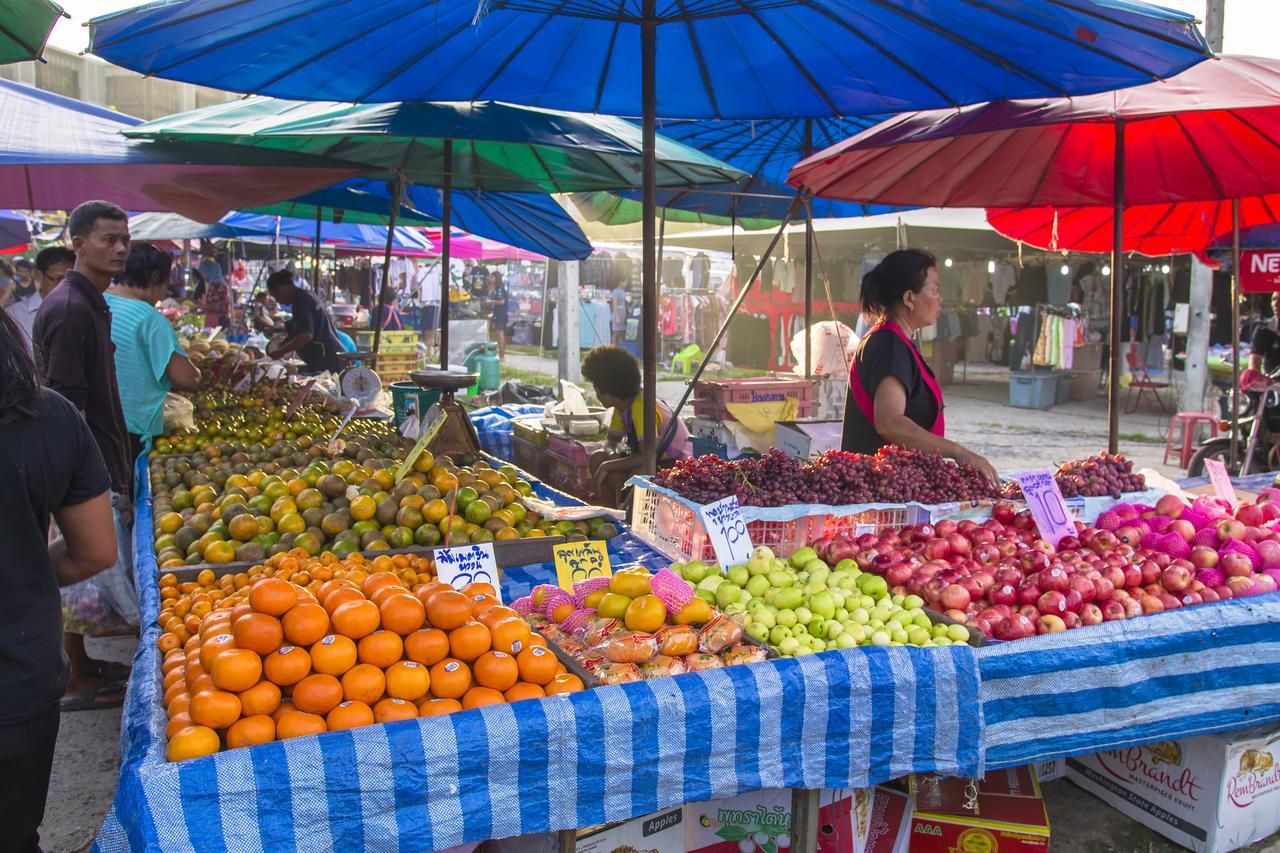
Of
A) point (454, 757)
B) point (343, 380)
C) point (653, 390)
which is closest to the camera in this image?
point (454, 757)

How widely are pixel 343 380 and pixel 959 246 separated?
10.6 metres

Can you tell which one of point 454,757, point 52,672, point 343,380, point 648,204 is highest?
point 648,204

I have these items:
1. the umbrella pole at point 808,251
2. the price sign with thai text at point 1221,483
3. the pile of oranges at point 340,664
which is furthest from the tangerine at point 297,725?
the umbrella pole at point 808,251

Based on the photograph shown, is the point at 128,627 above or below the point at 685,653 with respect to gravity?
below

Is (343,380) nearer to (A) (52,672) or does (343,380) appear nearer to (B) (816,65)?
(B) (816,65)

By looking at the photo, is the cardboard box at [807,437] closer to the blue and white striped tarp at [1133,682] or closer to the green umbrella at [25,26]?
the blue and white striped tarp at [1133,682]

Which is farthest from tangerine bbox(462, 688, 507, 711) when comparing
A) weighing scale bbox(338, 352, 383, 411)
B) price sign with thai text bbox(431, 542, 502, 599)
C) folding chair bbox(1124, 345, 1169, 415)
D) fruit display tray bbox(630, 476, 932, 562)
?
folding chair bbox(1124, 345, 1169, 415)

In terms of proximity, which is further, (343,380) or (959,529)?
(343,380)

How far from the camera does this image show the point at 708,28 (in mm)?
3514

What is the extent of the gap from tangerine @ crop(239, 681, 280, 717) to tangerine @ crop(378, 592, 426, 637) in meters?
0.29

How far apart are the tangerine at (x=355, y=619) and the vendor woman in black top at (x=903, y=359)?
228cm

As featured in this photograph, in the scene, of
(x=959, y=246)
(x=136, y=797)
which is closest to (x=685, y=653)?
(x=136, y=797)

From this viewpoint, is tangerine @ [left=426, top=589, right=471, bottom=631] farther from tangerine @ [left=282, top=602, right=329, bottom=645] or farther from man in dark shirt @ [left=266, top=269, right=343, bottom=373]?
man in dark shirt @ [left=266, top=269, right=343, bottom=373]

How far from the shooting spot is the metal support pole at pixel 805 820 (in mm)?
2391
